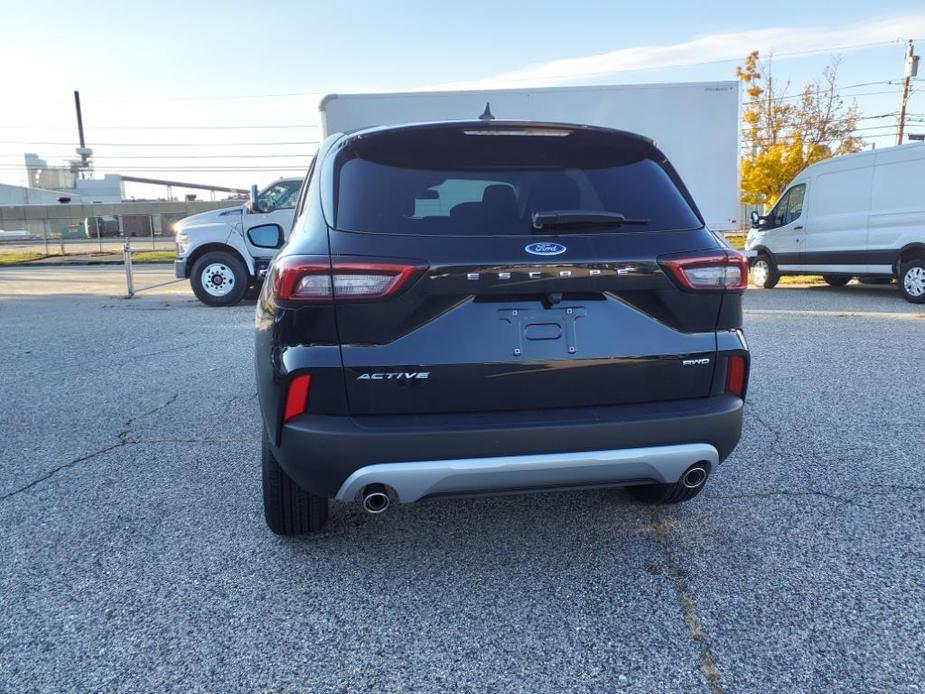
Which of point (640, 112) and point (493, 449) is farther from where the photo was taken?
point (640, 112)

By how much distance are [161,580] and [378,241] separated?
5.31 ft

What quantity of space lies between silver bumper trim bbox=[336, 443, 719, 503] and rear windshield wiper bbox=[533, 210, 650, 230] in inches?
33.3

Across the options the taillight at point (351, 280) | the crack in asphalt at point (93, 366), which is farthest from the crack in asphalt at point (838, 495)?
the crack in asphalt at point (93, 366)

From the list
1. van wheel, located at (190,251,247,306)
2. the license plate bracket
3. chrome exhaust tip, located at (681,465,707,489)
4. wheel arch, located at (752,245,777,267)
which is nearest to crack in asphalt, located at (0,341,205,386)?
van wheel, located at (190,251,247,306)

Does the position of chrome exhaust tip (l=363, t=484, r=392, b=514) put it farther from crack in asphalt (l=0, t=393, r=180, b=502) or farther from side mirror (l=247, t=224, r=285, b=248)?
crack in asphalt (l=0, t=393, r=180, b=502)

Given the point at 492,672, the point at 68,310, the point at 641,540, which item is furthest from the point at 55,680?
the point at 68,310

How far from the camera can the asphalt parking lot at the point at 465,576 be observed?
2375 millimetres

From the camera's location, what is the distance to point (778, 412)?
534 cm

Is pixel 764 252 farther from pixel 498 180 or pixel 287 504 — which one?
pixel 287 504

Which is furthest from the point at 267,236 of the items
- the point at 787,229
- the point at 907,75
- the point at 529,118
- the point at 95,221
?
the point at 95,221

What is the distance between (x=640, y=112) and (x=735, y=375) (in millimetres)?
11187

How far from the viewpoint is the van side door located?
13609mm

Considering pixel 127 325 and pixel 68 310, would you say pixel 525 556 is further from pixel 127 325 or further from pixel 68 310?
pixel 68 310

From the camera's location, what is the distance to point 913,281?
1143 centimetres
